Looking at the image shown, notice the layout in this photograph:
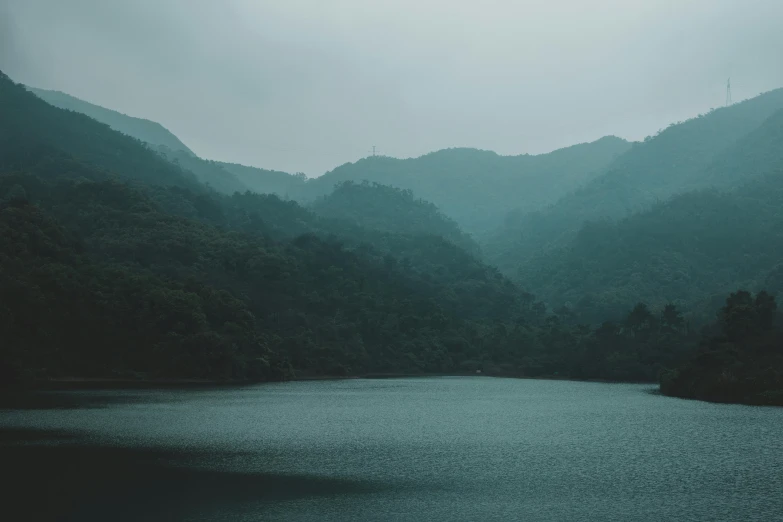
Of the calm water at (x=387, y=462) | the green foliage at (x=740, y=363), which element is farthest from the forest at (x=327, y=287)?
the calm water at (x=387, y=462)

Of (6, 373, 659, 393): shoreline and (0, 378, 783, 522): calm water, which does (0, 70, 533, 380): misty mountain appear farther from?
(0, 378, 783, 522): calm water

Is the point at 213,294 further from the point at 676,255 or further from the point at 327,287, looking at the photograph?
the point at 676,255

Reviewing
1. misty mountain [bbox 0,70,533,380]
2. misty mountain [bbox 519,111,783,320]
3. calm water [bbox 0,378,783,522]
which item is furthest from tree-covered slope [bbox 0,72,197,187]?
calm water [bbox 0,378,783,522]

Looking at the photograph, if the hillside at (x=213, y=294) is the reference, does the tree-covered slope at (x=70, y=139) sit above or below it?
above

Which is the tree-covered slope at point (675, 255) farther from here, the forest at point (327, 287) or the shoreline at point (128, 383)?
the shoreline at point (128, 383)

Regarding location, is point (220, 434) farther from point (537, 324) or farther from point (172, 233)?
point (537, 324)

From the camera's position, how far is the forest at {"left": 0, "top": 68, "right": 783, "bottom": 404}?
2931 inches

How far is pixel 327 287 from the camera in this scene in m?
125

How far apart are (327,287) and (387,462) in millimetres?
93442

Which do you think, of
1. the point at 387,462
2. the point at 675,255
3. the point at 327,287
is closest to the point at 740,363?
the point at 387,462

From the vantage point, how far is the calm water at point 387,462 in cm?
2362

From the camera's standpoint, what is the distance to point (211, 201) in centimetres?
15062

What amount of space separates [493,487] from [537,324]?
4538 inches

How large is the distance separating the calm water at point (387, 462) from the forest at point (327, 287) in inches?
856
